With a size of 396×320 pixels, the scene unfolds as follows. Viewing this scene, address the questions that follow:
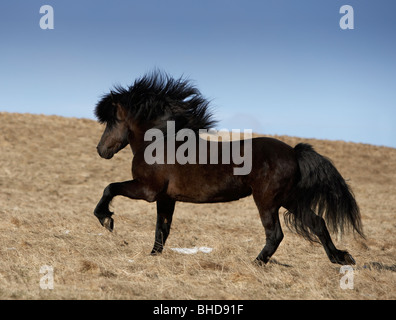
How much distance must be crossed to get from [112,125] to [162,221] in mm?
1789

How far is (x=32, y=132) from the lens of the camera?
90.9 feet

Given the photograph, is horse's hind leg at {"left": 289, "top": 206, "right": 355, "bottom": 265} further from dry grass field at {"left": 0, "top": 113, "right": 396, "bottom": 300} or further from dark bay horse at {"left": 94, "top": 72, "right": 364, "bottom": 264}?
dry grass field at {"left": 0, "top": 113, "right": 396, "bottom": 300}

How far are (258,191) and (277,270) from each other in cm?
109

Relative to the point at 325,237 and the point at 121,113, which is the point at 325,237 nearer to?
the point at 325,237

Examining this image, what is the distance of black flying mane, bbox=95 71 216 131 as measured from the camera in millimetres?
6879

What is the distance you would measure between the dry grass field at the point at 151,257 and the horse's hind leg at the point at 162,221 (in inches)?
7.2

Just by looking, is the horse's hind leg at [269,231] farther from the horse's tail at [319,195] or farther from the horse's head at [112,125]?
the horse's head at [112,125]

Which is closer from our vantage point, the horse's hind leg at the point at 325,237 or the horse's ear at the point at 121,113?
the horse's hind leg at the point at 325,237

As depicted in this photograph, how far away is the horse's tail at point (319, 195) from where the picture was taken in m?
6.10

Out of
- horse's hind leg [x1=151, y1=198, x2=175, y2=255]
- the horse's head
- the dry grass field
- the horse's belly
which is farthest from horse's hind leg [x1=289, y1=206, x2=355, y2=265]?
the horse's head

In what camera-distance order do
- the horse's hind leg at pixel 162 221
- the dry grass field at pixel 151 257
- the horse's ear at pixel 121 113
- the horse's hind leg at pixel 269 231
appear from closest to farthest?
1. the dry grass field at pixel 151 257
2. the horse's hind leg at pixel 269 231
3. the horse's hind leg at pixel 162 221
4. the horse's ear at pixel 121 113

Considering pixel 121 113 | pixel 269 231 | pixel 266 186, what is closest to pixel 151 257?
pixel 269 231

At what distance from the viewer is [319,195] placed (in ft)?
20.1

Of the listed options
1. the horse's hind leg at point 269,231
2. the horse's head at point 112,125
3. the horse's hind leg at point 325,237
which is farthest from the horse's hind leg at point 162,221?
the horse's hind leg at point 325,237
